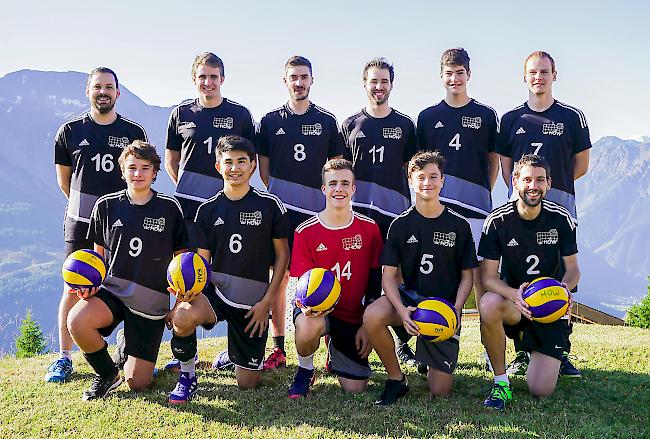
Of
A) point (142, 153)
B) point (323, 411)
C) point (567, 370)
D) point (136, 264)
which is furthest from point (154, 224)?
point (567, 370)

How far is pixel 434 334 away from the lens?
501cm

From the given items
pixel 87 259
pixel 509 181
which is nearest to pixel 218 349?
pixel 87 259

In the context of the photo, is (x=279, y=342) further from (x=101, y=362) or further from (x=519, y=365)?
(x=519, y=365)

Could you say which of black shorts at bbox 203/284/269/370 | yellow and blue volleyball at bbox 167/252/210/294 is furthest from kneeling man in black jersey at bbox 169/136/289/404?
yellow and blue volleyball at bbox 167/252/210/294

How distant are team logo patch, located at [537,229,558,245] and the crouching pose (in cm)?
62

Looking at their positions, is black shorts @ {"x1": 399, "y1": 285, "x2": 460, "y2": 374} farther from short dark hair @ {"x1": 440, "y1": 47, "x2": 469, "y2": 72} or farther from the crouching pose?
short dark hair @ {"x1": 440, "y1": 47, "x2": 469, "y2": 72}

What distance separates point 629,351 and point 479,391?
9.62 ft

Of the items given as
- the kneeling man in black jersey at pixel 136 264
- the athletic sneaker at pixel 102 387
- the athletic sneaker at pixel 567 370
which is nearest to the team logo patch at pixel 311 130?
the kneeling man in black jersey at pixel 136 264

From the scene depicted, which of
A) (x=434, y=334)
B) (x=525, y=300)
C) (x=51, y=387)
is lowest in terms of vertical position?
(x=51, y=387)

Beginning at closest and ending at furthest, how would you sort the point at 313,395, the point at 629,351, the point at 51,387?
1. the point at 313,395
2. the point at 51,387
3. the point at 629,351

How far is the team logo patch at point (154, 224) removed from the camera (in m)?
5.70

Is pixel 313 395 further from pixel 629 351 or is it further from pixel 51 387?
pixel 629 351

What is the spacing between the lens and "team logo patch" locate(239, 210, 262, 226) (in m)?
5.77

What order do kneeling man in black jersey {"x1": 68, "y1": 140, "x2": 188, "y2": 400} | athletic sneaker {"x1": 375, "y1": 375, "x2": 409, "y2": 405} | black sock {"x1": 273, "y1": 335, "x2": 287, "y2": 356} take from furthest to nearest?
black sock {"x1": 273, "y1": 335, "x2": 287, "y2": 356} → kneeling man in black jersey {"x1": 68, "y1": 140, "x2": 188, "y2": 400} → athletic sneaker {"x1": 375, "y1": 375, "x2": 409, "y2": 405}
